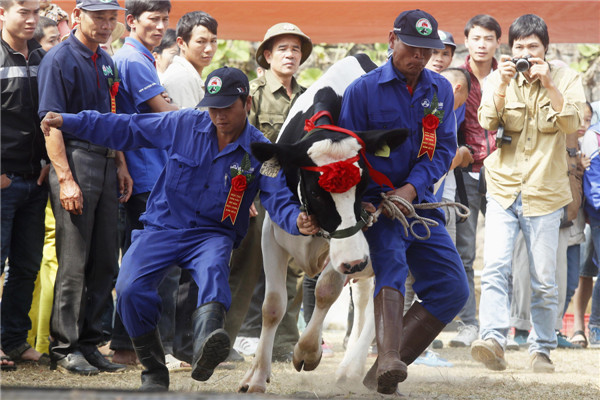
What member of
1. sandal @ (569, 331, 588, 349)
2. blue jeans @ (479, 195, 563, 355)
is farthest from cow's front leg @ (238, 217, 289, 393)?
sandal @ (569, 331, 588, 349)

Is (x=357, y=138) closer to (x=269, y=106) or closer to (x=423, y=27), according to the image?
(x=423, y=27)

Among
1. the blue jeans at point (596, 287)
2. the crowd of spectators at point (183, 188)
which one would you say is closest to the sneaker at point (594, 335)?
the blue jeans at point (596, 287)

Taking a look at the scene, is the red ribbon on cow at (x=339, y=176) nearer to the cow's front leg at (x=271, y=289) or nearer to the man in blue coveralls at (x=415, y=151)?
the man in blue coveralls at (x=415, y=151)

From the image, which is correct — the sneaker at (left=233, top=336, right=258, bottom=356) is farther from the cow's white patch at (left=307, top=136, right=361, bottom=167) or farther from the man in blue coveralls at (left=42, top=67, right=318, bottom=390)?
the cow's white patch at (left=307, top=136, right=361, bottom=167)

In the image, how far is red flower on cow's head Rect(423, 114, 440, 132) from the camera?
494 cm

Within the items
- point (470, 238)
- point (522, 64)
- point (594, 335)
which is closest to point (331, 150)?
point (522, 64)

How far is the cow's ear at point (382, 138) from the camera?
14.9ft

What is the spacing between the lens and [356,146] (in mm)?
4449

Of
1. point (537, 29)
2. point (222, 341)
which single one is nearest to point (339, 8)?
point (537, 29)

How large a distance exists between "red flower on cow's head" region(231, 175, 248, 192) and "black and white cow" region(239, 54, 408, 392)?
284mm

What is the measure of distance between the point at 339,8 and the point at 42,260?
4.61 metres

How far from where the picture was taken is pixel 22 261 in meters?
5.97

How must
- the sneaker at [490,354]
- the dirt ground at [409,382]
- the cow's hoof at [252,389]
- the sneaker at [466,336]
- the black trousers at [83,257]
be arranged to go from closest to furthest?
the cow's hoof at [252,389] → the dirt ground at [409,382] → the black trousers at [83,257] → the sneaker at [490,354] → the sneaker at [466,336]

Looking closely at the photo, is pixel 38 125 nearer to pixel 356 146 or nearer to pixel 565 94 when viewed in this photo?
pixel 356 146
